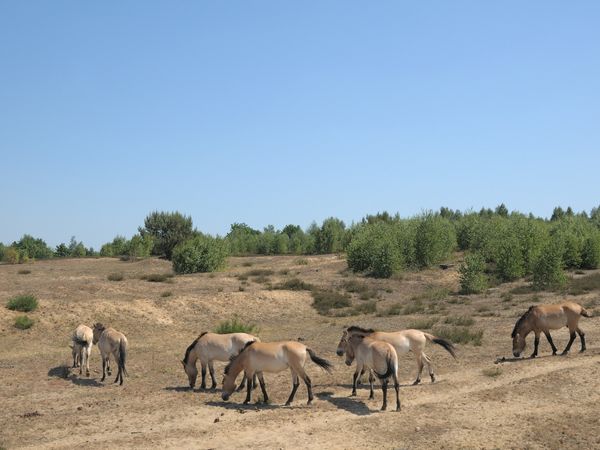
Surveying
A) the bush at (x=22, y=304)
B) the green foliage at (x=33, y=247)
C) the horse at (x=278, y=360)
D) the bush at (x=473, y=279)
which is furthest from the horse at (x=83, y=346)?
the green foliage at (x=33, y=247)

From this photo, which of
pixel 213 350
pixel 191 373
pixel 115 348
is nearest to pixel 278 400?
pixel 213 350

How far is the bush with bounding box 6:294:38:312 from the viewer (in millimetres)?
23672

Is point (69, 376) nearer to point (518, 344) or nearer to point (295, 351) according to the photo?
point (295, 351)

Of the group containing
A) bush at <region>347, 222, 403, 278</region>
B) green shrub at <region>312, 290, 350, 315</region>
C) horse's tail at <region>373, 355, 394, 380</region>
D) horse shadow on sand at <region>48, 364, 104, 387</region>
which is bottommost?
horse shadow on sand at <region>48, 364, 104, 387</region>

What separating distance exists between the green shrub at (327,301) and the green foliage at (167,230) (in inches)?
1251

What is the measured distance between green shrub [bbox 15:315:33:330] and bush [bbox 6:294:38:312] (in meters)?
1.08

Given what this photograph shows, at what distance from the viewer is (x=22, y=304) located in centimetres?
2378

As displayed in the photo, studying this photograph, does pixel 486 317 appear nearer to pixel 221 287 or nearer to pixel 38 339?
pixel 221 287

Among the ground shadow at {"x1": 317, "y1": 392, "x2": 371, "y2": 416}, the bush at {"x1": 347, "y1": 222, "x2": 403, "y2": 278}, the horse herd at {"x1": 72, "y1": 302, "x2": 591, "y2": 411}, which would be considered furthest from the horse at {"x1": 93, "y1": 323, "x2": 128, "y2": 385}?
the bush at {"x1": 347, "y1": 222, "x2": 403, "y2": 278}

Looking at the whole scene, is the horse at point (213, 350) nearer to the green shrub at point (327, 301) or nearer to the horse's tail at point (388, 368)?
the horse's tail at point (388, 368)

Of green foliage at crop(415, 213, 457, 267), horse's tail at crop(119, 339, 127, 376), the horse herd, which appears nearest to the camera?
the horse herd

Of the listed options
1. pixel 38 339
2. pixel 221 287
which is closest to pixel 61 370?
pixel 38 339

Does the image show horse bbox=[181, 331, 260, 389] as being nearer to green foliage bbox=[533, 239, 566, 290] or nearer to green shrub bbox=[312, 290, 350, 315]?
green shrub bbox=[312, 290, 350, 315]

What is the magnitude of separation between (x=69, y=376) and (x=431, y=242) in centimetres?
3472
